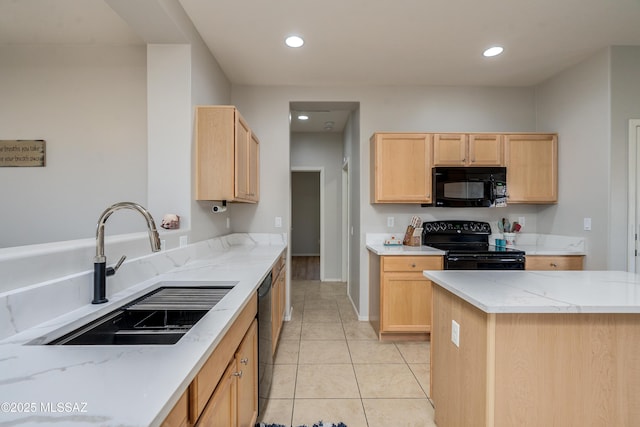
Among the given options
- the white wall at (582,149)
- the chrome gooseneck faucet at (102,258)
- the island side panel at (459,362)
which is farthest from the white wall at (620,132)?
the chrome gooseneck faucet at (102,258)

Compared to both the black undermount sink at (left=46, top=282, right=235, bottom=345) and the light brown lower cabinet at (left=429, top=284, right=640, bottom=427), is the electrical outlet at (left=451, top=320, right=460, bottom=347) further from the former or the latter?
the black undermount sink at (left=46, top=282, right=235, bottom=345)

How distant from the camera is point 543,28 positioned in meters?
2.37

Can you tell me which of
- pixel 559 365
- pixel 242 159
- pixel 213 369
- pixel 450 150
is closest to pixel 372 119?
pixel 450 150

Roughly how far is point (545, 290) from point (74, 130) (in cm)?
373

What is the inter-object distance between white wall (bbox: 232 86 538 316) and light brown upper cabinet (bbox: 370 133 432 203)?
1.01 ft

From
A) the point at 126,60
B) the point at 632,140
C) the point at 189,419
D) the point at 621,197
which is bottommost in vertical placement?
the point at 189,419

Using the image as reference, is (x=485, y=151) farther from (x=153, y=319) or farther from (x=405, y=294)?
(x=153, y=319)

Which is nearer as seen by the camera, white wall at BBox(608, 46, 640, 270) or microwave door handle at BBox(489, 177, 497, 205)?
white wall at BBox(608, 46, 640, 270)

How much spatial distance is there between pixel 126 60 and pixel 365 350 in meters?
3.44

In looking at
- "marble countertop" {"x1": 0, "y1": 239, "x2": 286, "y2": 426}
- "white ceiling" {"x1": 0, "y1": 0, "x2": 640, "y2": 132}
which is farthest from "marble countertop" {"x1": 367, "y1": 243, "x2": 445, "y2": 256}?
"marble countertop" {"x1": 0, "y1": 239, "x2": 286, "y2": 426}

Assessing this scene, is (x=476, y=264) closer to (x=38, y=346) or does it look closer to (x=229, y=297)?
(x=229, y=297)

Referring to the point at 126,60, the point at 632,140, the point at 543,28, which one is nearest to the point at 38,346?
the point at 126,60

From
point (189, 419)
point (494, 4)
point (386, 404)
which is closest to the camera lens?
point (189, 419)

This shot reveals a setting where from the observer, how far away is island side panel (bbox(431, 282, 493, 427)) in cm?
123
